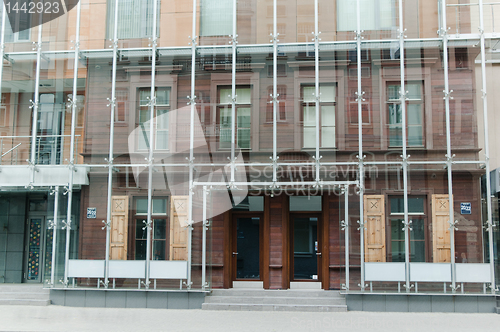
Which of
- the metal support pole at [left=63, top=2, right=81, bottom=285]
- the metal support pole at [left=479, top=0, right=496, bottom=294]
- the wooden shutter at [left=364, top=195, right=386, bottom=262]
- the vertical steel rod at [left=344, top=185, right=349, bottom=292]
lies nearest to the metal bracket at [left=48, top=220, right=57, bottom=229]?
the metal support pole at [left=63, top=2, right=81, bottom=285]

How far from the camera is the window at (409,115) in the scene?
1180cm

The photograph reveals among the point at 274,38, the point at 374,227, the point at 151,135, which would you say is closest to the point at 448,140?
the point at 374,227

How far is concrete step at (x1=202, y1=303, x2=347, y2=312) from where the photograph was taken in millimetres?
11211

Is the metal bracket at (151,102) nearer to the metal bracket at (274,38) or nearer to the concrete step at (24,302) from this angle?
the metal bracket at (274,38)

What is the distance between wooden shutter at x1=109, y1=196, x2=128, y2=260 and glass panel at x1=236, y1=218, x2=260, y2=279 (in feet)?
9.65

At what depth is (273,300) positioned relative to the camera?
1156 cm

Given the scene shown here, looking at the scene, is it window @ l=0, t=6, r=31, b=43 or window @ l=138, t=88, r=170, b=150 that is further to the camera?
window @ l=0, t=6, r=31, b=43

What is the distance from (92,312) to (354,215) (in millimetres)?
6678

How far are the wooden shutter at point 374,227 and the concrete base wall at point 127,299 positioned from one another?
423 centimetres

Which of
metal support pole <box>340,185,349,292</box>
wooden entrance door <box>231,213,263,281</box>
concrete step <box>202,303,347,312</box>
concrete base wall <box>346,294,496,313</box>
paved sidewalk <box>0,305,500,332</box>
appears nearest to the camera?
paved sidewalk <box>0,305,500,332</box>

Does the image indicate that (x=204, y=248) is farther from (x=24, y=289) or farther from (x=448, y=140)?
(x=448, y=140)

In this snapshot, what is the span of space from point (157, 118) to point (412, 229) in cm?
698

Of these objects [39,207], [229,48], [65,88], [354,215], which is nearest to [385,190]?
[354,215]

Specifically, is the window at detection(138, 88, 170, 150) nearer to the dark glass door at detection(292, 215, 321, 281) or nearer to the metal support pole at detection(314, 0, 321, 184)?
the metal support pole at detection(314, 0, 321, 184)
